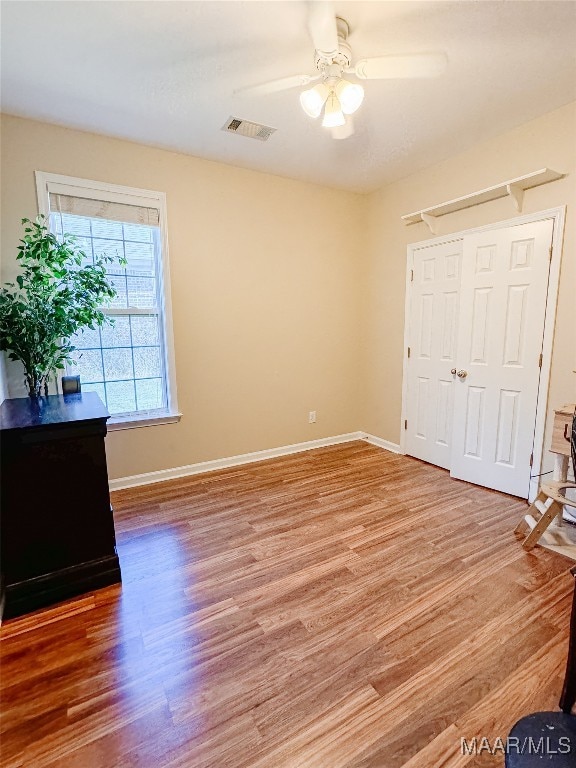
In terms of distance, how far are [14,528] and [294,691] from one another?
147cm

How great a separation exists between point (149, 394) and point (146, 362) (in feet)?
A: 0.95

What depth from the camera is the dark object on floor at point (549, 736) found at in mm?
1035

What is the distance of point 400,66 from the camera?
1.65m

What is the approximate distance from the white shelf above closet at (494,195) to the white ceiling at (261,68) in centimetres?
45

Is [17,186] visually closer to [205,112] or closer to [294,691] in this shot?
[205,112]

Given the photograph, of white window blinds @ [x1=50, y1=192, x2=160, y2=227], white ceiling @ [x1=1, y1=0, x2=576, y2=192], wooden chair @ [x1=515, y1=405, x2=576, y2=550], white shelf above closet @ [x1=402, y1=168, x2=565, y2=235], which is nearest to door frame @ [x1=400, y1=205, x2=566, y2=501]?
white shelf above closet @ [x1=402, y1=168, x2=565, y2=235]

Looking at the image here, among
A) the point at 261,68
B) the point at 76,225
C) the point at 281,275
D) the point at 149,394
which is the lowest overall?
the point at 149,394

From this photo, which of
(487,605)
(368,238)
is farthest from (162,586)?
(368,238)

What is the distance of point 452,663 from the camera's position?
4.74 feet

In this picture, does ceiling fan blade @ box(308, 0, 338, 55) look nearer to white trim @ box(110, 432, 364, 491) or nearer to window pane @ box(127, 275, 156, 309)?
window pane @ box(127, 275, 156, 309)

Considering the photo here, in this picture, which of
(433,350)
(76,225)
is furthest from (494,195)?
(76,225)

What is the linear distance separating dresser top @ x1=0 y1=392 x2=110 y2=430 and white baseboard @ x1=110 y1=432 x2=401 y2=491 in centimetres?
105

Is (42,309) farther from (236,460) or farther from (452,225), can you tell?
(452,225)

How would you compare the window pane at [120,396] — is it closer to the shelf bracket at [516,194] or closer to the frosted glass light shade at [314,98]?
the frosted glass light shade at [314,98]
